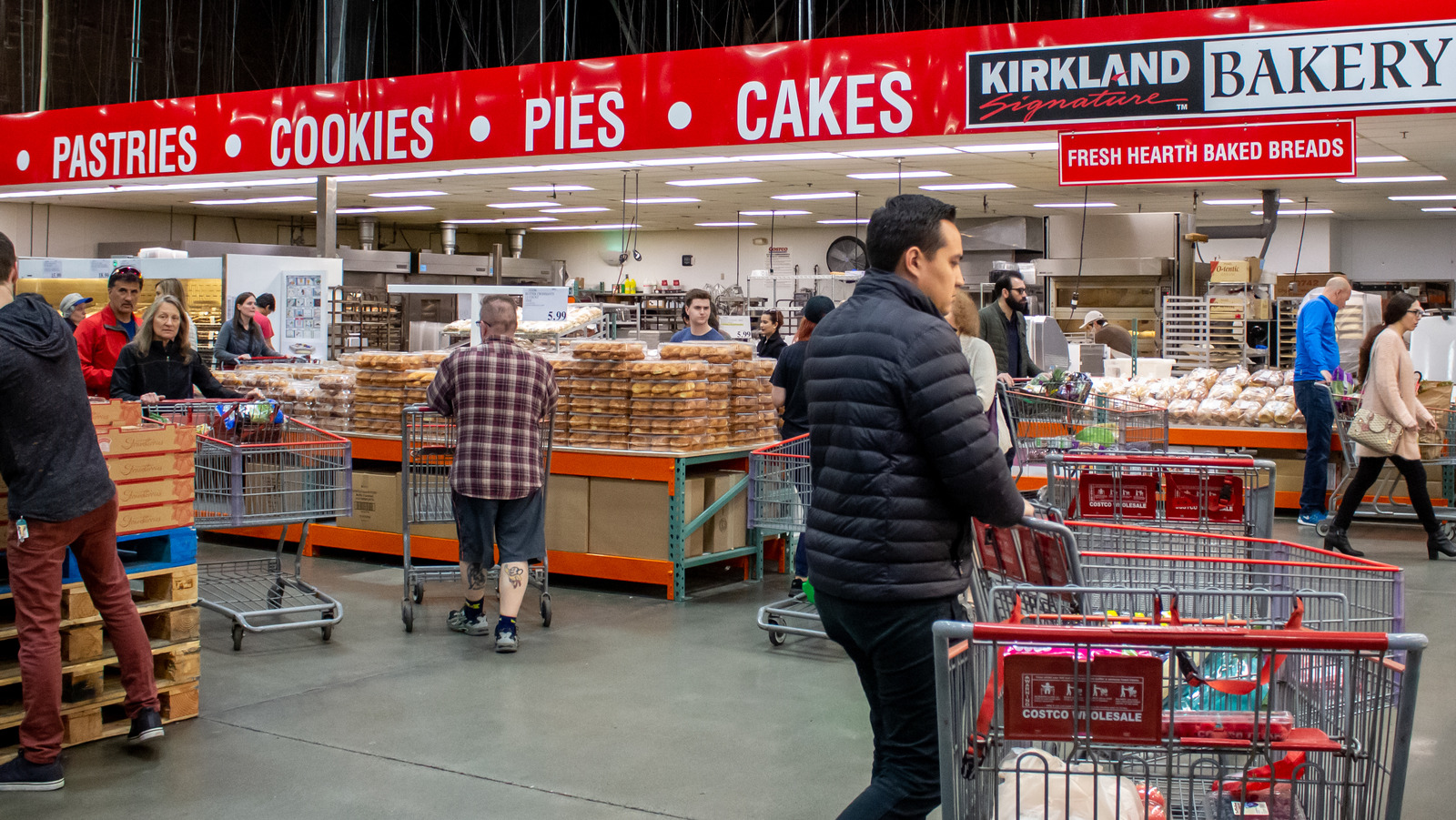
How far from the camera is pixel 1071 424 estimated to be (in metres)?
6.72

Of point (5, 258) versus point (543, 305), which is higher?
point (543, 305)

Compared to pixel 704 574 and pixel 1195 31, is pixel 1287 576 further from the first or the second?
pixel 1195 31

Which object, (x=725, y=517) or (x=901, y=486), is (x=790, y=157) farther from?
(x=901, y=486)

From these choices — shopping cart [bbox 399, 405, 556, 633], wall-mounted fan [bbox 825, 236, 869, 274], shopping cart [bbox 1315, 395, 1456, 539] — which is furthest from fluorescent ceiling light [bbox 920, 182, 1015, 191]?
shopping cart [bbox 399, 405, 556, 633]

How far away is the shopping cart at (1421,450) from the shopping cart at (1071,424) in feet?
6.23

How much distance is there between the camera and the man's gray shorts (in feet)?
18.3

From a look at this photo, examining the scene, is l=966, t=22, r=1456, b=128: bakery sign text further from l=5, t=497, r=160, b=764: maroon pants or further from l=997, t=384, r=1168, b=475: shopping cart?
l=5, t=497, r=160, b=764: maroon pants

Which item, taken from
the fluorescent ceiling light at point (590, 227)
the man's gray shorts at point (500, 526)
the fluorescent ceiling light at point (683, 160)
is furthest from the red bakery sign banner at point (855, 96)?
the fluorescent ceiling light at point (590, 227)

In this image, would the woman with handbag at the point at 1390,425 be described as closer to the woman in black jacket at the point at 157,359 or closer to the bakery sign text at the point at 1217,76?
the bakery sign text at the point at 1217,76

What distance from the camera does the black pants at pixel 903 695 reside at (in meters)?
2.50

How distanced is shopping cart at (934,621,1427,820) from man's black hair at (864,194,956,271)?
0.83 meters

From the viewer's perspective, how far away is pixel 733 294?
16844mm

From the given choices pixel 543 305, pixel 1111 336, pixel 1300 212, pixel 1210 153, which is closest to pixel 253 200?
pixel 543 305

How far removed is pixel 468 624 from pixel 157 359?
2.14 meters
